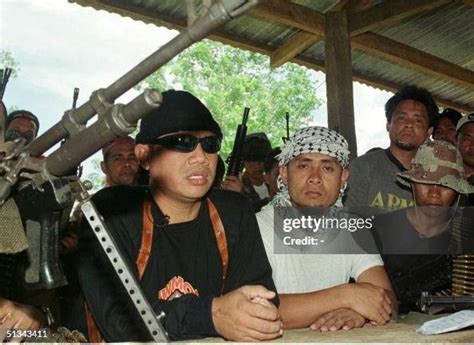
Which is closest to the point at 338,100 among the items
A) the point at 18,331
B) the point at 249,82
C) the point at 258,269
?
the point at 258,269

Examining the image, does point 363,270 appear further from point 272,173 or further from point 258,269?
point 272,173

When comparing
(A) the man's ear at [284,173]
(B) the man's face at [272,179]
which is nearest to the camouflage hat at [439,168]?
(A) the man's ear at [284,173]

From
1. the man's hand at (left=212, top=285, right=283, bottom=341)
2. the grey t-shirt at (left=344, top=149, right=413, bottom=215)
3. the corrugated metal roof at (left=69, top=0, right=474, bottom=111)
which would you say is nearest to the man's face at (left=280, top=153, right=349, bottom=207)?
the grey t-shirt at (left=344, top=149, right=413, bottom=215)

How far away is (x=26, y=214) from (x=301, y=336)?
1217 mm

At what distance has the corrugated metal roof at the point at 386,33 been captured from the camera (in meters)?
6.10

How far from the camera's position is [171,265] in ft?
8.34

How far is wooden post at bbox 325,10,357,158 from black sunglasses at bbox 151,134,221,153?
3.65m

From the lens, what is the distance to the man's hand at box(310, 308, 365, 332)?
2459 millimetres

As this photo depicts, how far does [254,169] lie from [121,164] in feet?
7.21

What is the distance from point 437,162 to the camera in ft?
13.6

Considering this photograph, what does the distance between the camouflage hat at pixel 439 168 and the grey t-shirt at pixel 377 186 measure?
1.20 ft

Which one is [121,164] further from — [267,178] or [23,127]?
[267,178]

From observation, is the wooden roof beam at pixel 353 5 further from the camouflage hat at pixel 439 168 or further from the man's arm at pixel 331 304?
the man's arm at pixel 331 304

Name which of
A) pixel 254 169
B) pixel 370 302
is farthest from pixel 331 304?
pixel 254 169
